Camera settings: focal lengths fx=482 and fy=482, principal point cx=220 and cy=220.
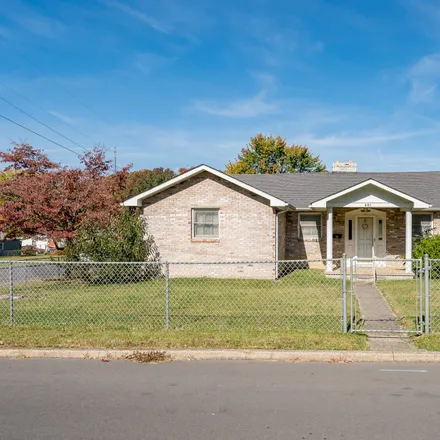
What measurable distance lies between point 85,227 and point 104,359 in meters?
9.73

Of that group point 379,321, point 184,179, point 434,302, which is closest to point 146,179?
point 184,179

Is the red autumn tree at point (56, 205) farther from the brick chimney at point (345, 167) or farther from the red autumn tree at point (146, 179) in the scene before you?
the red autumn tree at point (146, 179)

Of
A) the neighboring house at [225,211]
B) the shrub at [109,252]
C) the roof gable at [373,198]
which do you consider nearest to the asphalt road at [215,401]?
the shrub at [109,252]

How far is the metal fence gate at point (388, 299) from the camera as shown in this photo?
8.30 metres

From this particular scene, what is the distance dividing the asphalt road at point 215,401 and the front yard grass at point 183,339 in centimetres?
53

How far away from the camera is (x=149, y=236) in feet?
57.8

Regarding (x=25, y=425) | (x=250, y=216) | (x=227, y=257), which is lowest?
(x=25, y=425)

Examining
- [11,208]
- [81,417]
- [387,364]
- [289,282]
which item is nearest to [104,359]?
[81,417]

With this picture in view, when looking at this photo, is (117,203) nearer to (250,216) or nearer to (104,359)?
(250,216)

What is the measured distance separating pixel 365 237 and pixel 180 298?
10.5 metres

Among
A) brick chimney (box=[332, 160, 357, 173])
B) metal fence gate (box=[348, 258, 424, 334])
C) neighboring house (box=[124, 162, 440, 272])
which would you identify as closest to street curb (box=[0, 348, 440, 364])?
metal fence gate (box=[348, 258, 424, 334])

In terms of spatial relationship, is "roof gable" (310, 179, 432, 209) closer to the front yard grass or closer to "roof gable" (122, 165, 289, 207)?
"roof gable" (122, 165, 289, 207)

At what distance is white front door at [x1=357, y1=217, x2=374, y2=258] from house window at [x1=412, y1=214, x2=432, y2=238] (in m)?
Answer: 1.73

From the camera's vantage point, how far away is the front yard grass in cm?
736
